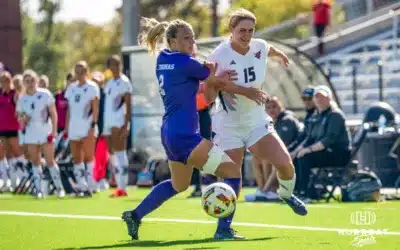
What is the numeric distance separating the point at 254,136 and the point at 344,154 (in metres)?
5.99

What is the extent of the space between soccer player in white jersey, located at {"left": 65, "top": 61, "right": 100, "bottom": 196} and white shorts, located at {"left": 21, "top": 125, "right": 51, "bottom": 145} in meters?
0.39

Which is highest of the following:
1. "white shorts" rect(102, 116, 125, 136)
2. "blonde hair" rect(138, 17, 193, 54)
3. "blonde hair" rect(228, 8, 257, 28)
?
"blonde hair" rect(228, 8, 257, 28)

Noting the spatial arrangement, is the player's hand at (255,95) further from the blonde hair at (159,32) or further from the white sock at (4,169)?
the white sock at (4,169)

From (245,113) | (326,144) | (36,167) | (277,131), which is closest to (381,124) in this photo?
(277,131)

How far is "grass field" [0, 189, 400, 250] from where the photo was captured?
12.1 m

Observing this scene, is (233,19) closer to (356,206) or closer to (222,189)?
(222,189)

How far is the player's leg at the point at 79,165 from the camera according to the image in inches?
855

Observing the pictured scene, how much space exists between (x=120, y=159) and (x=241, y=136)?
332 inches

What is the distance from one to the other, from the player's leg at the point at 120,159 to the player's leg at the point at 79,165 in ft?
2.03

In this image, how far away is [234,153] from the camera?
13.1 meters

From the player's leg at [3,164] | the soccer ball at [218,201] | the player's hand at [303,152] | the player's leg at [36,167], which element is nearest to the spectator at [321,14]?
the player's leg at [3,164]

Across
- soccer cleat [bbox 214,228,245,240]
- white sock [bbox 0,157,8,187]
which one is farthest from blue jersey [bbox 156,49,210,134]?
white sock [bbox 0,157,8,187]

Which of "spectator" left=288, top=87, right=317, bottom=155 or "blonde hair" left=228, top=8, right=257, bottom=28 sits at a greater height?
"blonde hair" left=228, top=8, right=257, bottom=28

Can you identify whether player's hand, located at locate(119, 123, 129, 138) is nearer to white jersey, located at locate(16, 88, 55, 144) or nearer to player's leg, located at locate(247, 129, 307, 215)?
white jersey, located at locate(16, 88, 55, 144)
